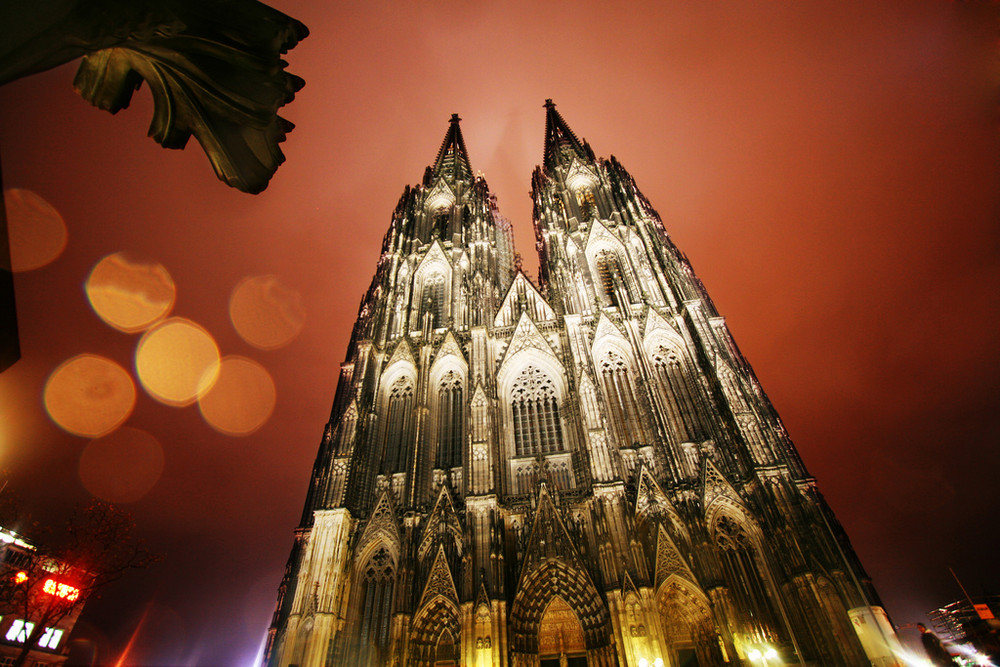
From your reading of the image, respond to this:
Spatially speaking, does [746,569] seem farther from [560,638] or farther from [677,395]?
[677,395]

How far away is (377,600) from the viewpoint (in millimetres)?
17016

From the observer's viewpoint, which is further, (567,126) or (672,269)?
(567,126)

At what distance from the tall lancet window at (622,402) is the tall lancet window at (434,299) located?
31.9 ft

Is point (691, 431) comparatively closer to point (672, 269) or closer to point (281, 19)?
point (672, 269)

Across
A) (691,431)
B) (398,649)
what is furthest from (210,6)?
(691,431)

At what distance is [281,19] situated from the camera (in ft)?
10.6

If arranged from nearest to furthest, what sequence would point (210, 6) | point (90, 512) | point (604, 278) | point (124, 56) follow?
1. point (210, 6)
2. point (124, 56)
3. point (90, 512)
4. point (604, 278)

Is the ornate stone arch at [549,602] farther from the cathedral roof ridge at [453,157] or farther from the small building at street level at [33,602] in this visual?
the cathedral roof ridge at [453,157]

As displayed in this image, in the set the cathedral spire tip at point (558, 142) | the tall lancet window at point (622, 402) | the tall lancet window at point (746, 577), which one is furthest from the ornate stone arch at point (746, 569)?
the cathedral spire tip at point (558, 142)

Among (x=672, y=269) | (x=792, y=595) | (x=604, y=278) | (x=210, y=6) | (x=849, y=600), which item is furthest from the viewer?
(x=604, y=278)

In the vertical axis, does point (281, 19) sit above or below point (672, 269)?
below

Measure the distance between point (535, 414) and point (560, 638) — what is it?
8827mm

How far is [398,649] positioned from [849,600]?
45.6 ft

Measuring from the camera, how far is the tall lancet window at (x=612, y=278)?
24.2 metres
